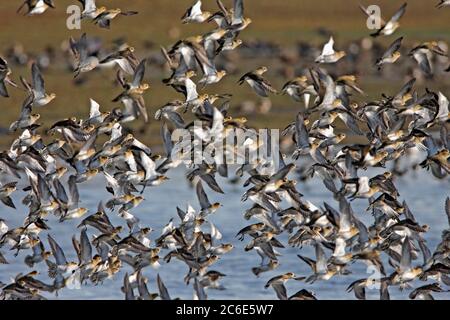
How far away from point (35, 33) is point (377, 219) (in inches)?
1100

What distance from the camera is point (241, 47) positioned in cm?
4234

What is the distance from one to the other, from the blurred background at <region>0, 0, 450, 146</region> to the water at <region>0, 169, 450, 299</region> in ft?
12.9

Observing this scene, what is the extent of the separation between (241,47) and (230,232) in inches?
764

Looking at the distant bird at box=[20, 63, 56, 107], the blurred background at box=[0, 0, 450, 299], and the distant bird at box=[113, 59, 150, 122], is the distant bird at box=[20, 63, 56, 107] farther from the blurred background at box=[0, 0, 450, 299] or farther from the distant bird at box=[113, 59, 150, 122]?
the blurred background at box=[0, 0, 450, 299]

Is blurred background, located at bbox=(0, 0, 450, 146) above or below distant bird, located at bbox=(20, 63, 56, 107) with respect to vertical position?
below

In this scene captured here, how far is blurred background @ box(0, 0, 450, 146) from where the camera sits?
111ft

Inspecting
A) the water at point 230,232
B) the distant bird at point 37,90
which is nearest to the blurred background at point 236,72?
the water at point 230,232

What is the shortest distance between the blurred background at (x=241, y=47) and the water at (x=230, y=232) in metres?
3.95

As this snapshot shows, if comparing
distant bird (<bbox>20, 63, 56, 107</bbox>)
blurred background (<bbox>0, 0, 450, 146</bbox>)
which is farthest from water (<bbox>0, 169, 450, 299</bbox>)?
blurred background (<bbox>0, 0, 450, 146</bbox>)

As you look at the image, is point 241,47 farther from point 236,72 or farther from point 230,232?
point 230,232

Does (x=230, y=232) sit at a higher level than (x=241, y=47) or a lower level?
higher

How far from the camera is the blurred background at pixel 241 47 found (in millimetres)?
33875

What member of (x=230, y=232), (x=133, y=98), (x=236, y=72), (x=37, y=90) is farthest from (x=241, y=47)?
(x=133, y=98)

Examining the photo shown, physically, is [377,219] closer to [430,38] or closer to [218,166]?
[218,166]
